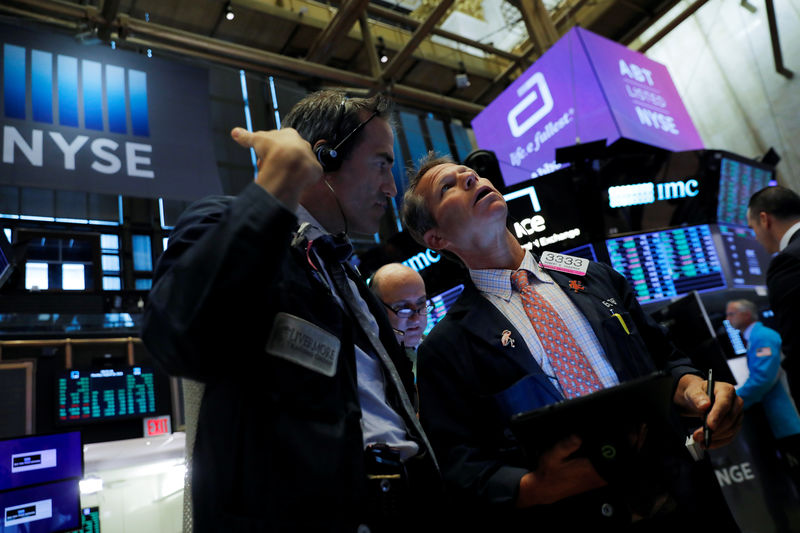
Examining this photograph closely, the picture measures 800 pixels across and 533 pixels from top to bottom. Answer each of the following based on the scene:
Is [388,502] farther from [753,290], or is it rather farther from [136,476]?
[753,290]

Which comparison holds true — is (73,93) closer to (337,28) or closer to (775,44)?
(337,28)

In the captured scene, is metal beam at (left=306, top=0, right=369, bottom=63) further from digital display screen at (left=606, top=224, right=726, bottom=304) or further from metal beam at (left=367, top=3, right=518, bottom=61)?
digital display screen at (left=606, top=224, right=726, bottom=304)

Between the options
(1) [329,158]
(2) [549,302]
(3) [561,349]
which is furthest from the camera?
(2) [549,302]

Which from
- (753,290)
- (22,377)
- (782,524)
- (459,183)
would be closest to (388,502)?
(459,183)

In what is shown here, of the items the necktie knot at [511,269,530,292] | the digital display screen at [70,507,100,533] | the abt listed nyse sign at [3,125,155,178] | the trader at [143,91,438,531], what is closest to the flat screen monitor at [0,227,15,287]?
the abt listed nyse sign at [3,125,155,178]

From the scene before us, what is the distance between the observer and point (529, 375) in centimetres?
151

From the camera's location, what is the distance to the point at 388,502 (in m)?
1.07

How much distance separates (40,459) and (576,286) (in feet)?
9.41

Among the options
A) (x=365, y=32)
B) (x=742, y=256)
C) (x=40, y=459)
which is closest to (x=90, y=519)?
(x=40, y=459)

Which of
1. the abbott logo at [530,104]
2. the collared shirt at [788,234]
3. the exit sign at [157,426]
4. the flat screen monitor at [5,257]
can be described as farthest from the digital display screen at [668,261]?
the exit sign at [157,426]

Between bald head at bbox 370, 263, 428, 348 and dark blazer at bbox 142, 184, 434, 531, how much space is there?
202cm

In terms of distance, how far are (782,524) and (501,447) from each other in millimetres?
3923

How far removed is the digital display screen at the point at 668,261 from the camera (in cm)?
483

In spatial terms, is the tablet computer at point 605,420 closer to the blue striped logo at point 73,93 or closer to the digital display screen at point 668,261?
the digital display screen at point 668,261
